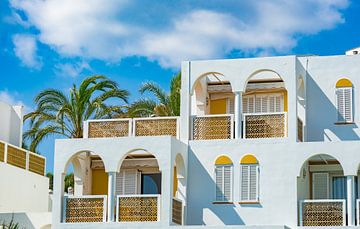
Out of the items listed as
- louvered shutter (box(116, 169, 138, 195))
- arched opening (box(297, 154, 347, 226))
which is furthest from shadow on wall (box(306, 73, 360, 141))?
louvered shutter (box(116, 169, 138, 195))

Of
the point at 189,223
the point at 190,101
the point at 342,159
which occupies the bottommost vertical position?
the point at 189,223

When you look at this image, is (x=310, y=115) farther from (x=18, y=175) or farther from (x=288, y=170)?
(x=18, y=175)

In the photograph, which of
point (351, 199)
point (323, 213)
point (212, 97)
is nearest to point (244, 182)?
point (323, 213)

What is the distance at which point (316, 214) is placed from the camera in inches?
1395

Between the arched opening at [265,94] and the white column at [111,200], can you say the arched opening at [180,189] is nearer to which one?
the white column at [111,200]

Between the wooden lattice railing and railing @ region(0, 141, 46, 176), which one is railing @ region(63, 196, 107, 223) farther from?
railing @ region(0, 141, 46, 176)

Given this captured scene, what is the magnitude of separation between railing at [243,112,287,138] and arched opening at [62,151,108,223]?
20.2 ft

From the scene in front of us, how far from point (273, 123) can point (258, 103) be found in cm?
360

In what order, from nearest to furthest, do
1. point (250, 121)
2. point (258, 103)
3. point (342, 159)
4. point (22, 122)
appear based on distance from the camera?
1. point (342, 159)
2. point (250, 121)
3. point (258, 103)
4. point (22, 122)

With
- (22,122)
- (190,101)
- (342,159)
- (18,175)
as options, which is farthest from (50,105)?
(342,159)

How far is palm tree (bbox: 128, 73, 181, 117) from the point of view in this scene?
161 feet

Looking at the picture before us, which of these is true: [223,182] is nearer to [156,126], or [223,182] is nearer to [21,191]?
[156,126]

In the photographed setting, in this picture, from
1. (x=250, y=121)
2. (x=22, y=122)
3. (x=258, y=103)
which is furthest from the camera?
(x=22, y=122)

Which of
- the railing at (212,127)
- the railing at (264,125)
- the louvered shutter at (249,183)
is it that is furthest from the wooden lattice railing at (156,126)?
the louvered shutter at (249,183)
